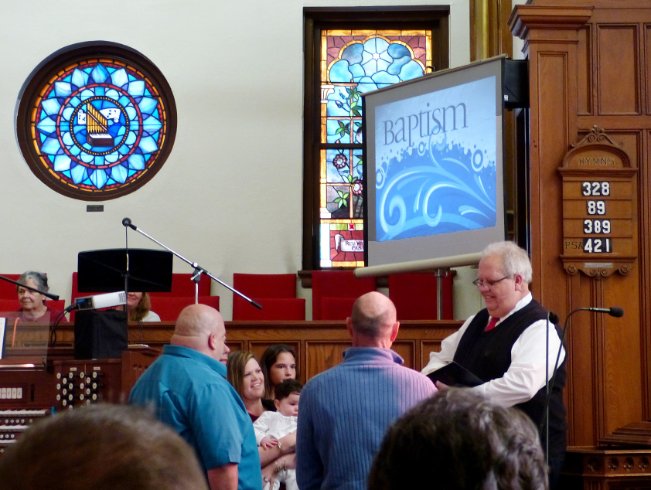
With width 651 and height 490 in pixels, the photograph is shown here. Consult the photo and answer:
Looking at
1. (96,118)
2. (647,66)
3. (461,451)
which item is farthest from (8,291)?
(461,451)

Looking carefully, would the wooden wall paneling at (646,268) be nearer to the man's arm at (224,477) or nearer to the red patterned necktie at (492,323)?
the red patterned necktie at (492,323)

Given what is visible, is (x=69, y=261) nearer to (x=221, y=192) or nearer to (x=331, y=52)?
(x=221, y=192)

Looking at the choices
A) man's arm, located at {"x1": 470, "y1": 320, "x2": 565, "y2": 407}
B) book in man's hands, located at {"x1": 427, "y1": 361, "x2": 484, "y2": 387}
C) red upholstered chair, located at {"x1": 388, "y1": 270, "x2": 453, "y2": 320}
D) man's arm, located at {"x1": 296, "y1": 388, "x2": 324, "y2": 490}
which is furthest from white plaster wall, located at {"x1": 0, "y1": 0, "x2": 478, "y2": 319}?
man's arm, located at {"x1": 296, "y1": 388, "x2": 324, "y2": 490}

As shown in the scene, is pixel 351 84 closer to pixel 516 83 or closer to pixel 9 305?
pixel 9 305

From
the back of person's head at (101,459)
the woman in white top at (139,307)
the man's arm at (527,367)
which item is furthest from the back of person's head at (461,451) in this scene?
the woman in white top at (139,307)

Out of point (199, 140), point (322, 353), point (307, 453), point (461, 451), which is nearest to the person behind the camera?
point (461, 451)

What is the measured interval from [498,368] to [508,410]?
3370 millimetres

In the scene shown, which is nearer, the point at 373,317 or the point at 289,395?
the point at 373,317

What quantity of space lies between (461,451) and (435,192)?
6.54 meters

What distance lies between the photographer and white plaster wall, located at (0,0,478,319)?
33.5 ft

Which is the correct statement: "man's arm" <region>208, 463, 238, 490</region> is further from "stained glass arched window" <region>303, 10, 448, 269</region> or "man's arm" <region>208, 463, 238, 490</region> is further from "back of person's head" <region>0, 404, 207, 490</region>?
"stained glass arched window" <region>303, 10, 448, 269</region>

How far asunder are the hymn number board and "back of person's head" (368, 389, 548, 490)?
198 inches

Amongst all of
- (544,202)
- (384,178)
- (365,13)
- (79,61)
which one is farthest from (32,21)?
(544,202)

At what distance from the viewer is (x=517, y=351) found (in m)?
4.43
